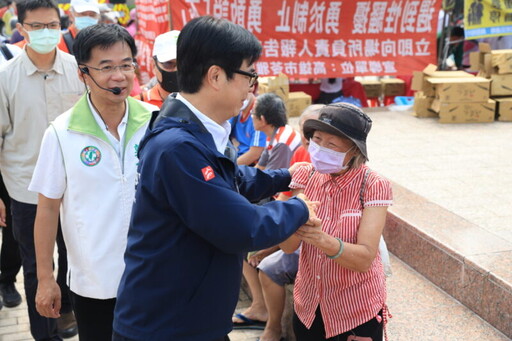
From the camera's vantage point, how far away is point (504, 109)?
26.4ft

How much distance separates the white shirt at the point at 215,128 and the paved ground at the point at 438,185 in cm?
190

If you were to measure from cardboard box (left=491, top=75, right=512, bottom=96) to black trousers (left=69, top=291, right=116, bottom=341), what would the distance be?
6856mm

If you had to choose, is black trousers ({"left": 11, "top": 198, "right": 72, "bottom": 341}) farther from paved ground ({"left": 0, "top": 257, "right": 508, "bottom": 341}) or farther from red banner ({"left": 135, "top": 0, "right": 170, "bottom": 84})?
red banner ({"left": 135, "top": 0, "right": 170, "bottom": 84})

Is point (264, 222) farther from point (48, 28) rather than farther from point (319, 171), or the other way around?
point (48, 28)

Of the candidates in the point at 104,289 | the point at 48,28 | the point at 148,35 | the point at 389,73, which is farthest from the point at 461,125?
the point at 104,289

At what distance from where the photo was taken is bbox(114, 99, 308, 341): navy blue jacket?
166cm

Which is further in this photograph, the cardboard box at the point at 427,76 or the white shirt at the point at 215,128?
the cardboard box at the point at 427,76

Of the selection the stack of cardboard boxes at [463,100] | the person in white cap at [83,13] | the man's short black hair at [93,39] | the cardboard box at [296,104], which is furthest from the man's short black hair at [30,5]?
the stack of cardboard boxes at [463,100]

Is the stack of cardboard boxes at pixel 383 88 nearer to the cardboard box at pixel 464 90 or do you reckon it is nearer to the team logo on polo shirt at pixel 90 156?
the cardboard box at pixel 464 90

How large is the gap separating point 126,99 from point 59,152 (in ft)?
1.43

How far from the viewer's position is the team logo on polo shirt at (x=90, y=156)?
2498 mm

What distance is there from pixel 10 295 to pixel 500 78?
6588mm

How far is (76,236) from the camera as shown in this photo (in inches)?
A: 100

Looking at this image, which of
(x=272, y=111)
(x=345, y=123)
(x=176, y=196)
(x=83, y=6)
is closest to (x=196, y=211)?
(x=176, y=196)
